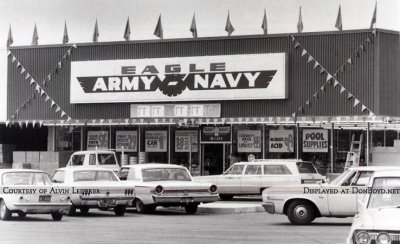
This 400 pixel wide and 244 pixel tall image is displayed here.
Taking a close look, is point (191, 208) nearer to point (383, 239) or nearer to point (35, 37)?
point (383, 239)

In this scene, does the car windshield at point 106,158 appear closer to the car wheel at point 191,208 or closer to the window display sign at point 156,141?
the window display sign at point 156,141

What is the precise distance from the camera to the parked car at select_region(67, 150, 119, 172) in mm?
31677

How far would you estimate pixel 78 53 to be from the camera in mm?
38062

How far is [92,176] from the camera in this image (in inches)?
883

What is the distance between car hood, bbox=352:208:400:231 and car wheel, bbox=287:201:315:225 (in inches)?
358

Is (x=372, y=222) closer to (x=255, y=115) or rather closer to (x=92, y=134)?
(x=255, y=115)

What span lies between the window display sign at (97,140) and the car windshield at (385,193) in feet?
93.5

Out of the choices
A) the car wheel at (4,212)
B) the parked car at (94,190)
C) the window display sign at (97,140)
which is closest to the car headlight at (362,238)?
the car wheel at (4,212)

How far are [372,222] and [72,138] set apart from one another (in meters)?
31.2

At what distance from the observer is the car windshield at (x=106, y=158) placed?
31922 mm

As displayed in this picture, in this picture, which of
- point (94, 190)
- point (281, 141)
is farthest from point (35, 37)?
point (94, 190)

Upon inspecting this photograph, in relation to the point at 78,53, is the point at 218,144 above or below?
below

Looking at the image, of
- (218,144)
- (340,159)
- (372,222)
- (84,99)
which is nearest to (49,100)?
(84,99)

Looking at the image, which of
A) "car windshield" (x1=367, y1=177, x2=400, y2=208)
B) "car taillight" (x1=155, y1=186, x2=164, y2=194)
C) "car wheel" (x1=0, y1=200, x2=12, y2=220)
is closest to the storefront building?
"car taillight" (x1=155, y1=186, x2=164, y2=194)
